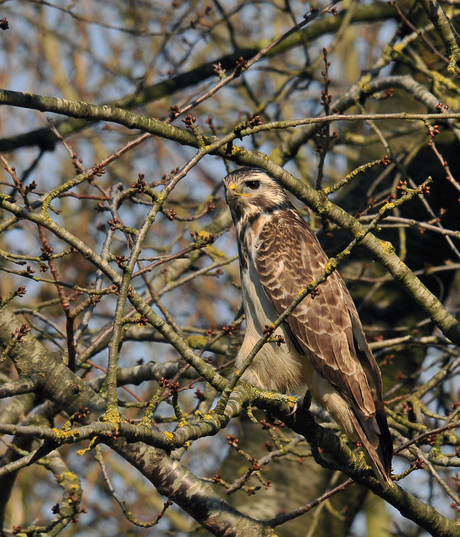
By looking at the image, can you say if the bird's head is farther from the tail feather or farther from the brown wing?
the tail feather

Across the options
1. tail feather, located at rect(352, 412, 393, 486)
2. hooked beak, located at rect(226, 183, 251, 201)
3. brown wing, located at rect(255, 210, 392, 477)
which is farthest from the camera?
hooked beak, located at rect(226, 183, 251, 201)

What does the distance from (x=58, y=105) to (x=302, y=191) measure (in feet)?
4.87

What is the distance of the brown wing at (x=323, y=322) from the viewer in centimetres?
436

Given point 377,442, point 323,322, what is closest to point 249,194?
point 323,322

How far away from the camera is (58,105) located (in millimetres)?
3459

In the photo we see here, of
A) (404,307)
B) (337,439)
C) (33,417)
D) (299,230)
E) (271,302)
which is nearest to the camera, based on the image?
(337,439)

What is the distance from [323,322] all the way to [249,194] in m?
1.27

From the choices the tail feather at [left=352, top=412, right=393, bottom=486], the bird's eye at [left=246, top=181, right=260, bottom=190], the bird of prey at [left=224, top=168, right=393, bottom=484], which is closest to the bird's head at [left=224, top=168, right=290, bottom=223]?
the bird's eye at [left=246, top=181, right=260, bottom=190]

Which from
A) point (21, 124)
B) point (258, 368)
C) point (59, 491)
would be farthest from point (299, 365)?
point (21, 124)

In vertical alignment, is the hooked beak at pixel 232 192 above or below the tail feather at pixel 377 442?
above

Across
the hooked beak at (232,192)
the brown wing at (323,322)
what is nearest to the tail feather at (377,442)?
the brown wing at (323,322)

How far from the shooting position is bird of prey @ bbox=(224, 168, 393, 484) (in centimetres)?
442

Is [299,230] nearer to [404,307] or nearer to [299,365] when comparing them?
[299,365]

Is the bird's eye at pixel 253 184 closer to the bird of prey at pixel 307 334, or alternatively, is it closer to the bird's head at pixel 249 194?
the bird's head at pixel 249 194
